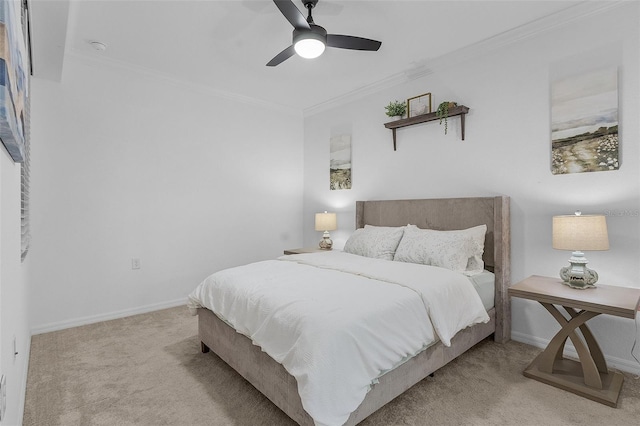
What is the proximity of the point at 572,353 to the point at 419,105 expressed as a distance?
260cm

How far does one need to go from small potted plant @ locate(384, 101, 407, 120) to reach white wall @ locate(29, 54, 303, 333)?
1828 millimetres

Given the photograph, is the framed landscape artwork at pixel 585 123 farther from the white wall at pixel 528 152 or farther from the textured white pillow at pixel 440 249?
the textured white pillow at pixel 440 249

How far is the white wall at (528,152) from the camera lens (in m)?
2.34

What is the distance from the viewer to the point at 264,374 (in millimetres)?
1868

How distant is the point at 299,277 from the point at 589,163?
232 centimetres

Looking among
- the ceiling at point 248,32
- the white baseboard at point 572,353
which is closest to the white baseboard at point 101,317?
the ceiling at point 248,32

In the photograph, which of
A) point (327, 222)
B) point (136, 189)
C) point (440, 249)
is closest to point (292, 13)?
point (440, 249)

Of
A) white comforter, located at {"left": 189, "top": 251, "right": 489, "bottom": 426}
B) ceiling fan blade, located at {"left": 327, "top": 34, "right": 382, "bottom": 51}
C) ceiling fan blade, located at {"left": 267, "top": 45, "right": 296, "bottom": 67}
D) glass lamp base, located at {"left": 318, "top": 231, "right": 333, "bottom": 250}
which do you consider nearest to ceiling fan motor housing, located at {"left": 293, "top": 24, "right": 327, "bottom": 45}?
ceiling fan blade, located at {"left": 327, "top": 34, "right": 382, "bottom": 51}

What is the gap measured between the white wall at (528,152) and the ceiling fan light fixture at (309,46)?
1.23 meters

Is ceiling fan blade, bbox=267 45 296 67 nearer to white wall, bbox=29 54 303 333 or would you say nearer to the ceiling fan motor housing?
the ceiling fan motor housing

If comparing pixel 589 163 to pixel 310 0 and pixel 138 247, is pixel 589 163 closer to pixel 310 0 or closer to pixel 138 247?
pixel 310 0

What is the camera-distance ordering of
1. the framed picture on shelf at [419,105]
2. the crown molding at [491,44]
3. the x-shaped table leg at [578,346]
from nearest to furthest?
the x-shaped table leg at [578,346] → the crown molding at [491,44] → the framed picture on shelf at [419,105]

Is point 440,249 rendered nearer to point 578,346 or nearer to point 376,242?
point 376,242

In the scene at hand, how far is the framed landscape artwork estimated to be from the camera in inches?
94.0
